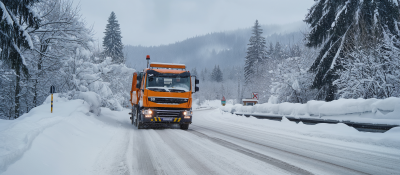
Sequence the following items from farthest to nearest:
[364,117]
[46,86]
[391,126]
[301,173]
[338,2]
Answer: [46,86], [338,2], [364,117], [391,126], [301,173]

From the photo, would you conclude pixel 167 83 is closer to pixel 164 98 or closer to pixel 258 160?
pixel 164 98

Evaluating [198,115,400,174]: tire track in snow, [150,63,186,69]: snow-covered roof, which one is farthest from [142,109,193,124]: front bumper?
[198,115,400,174]: tire track in snow

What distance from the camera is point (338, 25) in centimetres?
1423

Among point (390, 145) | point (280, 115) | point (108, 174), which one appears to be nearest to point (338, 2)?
point (280, 115)

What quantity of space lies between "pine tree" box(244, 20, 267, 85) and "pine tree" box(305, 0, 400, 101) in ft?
114

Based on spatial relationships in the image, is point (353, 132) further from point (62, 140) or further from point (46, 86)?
point (46, 86)

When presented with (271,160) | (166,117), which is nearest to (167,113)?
(166,117)

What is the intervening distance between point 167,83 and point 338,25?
1103 centimetres

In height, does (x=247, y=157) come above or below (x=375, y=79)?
below

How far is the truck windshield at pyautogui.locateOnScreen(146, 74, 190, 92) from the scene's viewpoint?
11125 mm

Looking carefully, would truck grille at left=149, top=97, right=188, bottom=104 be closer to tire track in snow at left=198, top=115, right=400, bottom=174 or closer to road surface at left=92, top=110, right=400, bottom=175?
Result: road surface at left=92, top=110, right=400, bottom=175

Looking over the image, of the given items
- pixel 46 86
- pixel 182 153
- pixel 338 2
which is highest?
pixel 338 2

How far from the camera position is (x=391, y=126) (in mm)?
6242

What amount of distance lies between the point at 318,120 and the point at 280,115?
8.89ft
